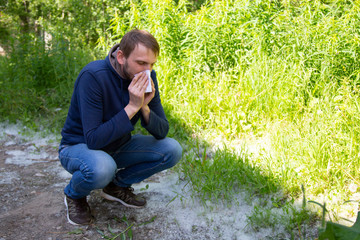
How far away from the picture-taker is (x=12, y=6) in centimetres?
1035

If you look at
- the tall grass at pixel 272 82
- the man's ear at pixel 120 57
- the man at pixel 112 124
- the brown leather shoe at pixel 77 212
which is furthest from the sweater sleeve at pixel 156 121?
the brown leather shoe at pixel 77 212

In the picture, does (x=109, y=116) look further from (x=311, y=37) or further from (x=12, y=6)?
(x=12, y=6)

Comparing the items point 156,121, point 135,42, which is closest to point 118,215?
point 156,121

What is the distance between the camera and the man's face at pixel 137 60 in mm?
2277

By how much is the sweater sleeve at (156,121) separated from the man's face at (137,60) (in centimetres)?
28

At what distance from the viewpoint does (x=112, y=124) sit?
2.28 meters

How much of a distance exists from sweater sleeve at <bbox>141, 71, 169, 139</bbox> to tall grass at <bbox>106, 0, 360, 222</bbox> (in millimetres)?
631

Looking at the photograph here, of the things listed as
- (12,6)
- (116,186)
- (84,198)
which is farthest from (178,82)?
(12,6)

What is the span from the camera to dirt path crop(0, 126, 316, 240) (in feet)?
7.97

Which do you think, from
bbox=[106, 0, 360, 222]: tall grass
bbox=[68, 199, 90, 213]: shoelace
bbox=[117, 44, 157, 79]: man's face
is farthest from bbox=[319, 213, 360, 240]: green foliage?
bbox=[68, 199, 90, 213]: shoelace

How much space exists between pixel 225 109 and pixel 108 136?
198cm

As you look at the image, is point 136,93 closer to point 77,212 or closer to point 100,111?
point 100,111

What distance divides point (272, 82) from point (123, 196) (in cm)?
219

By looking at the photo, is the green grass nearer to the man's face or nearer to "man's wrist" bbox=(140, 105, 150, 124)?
"man's wrist" bbox=(140, 105, 150, 124)
